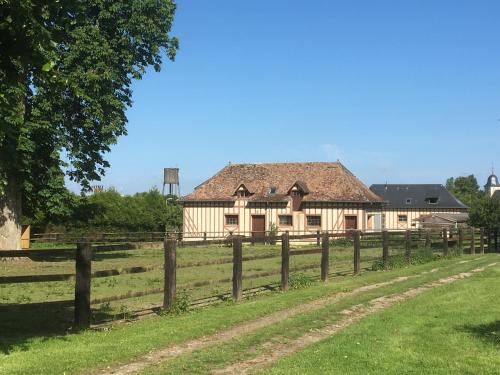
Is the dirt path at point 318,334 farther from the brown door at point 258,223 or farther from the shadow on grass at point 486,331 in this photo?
the brown door at point 258,223

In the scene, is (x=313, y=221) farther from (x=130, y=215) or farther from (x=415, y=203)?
(x=415, y=203)

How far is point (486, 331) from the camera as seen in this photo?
8.20 meters

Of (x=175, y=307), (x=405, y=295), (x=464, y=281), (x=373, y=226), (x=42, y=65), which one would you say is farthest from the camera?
(x=373, y=226)

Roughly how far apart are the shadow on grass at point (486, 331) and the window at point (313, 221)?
4067 centimetres

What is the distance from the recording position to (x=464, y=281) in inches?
574

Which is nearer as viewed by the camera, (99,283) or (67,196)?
(99,283)

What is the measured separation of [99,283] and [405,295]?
316 inches

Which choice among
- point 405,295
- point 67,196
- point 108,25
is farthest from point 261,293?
point 108,25

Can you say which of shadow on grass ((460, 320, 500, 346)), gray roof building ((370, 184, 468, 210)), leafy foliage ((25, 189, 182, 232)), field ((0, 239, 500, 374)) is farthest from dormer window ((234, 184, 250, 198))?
shadow on grass ((460, 320, 500, 346))

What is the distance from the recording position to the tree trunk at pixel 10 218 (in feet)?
78.7

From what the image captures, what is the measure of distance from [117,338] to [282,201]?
4199 cm

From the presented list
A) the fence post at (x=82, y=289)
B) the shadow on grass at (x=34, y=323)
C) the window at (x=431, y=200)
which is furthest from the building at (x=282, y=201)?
the fence post at (x=82, y=289)

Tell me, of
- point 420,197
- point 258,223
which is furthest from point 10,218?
point 420,197

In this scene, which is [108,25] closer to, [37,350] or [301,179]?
[37,350]
